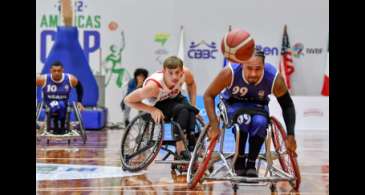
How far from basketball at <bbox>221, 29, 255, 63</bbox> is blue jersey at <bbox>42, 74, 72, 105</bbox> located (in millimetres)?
4236

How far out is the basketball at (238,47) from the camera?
15.9 ft

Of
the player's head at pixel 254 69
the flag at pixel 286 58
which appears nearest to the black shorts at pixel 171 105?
the player's head at pixel 254 69

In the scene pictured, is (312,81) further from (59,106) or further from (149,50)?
(59,106)

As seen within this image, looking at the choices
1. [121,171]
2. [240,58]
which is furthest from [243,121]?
[121,171]

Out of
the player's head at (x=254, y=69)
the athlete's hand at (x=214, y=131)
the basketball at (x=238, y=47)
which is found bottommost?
the athlete's hand at (x=214, y=131)

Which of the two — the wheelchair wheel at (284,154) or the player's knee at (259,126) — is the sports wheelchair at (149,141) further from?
the player's knee at (259,126)

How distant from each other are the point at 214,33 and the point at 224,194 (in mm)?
8705

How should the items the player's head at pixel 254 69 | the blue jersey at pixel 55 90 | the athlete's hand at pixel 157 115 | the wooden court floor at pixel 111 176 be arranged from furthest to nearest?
the blue jersey at pixel 55 90
the athlete's hand at pixel 157 115
the wooden court floor at pixel 111 176
the player's head at pixel 254 69

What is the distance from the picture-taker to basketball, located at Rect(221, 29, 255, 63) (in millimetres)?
4836

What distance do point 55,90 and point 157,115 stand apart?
119 inches

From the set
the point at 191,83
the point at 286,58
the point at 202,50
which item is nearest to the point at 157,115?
the point at 191,83

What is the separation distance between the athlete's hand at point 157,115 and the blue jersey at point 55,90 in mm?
2924

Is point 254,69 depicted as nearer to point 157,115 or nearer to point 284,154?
point 284,154

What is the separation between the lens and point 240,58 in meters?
4.85
